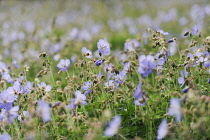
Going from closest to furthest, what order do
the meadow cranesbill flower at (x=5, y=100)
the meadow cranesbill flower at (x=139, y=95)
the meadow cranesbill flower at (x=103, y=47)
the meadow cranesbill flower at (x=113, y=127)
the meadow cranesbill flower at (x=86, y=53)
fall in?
the meadow cranesbill flower at (x=113, y=127) < the meadow cranesbill flower at (x=139, y=95) < the meadow cranesbill flower at (x=5, y=100) < the meadow cranesbill flower at (x=86, y=53) < the meadow cranesbill flower at (x=103, y=47)

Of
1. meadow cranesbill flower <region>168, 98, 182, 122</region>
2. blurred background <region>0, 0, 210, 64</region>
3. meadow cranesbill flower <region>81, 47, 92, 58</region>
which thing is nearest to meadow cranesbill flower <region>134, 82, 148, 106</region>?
meadow cranesbill flower <region>168, 98, 182, 122</region>

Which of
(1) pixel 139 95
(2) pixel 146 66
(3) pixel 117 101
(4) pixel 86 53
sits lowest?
(1) pixel 139 95

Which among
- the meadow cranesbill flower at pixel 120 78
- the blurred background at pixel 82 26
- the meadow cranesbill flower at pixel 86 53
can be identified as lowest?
the meadow cranesbill flower at pixel 120 78

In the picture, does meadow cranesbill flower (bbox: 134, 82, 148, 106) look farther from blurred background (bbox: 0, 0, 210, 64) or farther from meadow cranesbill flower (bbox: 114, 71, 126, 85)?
blurred background (bbox: 0, 0, 210, 64)

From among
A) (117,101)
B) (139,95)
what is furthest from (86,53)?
(139,95)

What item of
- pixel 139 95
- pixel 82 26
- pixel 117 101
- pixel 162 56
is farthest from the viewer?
pixel 82 26

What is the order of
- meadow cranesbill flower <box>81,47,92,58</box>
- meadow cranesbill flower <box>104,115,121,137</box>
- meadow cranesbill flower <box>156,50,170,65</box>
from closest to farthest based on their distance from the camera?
meadow cranesbill flower <box>104,115,121,137</box>, meadow cranesbill flower <box>156,50,170,65</box>, meadow cranesbill flower <box>81,47,92,58</box>

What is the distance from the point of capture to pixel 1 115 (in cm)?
243

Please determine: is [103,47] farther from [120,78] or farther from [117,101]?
[117,101]

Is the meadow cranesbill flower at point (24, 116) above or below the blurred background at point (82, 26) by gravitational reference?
below

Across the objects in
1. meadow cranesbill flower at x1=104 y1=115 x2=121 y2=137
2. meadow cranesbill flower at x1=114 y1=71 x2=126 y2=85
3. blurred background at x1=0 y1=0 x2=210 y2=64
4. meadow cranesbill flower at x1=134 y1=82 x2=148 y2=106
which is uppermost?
blurred background at x1=0 y1=0 x2=210 y2=64

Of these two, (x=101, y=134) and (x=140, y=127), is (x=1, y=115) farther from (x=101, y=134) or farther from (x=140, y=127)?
(x=140, y=127)

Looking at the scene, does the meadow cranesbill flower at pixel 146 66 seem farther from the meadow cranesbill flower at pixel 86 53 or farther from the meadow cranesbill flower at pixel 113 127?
the meadow cranesbill flower at pixel 86 53

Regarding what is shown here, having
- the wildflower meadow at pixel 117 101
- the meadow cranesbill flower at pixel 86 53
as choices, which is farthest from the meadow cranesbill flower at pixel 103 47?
the meadow cranesbill flower at pixel 86 53
